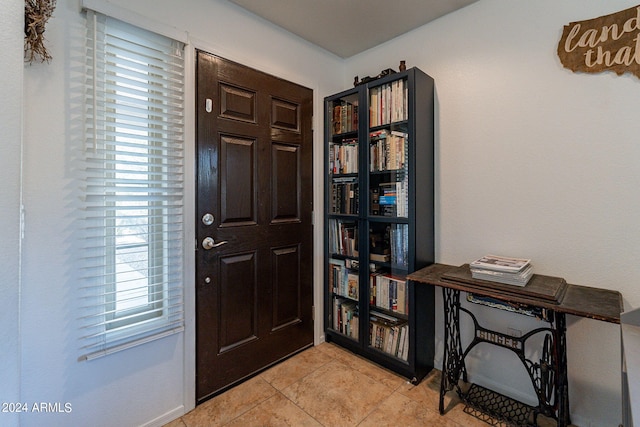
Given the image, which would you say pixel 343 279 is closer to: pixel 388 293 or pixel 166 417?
pixel 388 293

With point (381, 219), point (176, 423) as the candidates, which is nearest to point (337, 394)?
point (176, 423)

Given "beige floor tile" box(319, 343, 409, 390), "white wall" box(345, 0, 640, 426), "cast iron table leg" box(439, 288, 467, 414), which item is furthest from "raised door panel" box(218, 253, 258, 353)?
"white wall" box(345, 0, 640, 426)

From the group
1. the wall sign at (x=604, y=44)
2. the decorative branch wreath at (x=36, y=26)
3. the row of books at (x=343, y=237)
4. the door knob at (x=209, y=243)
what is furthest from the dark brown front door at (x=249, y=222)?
the wall sign at (x=604, y=44)

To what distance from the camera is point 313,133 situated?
7.71 ft

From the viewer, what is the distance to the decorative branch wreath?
110 centimetres

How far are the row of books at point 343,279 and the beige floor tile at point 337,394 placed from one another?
22.2 inches

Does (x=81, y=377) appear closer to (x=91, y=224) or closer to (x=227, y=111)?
(x=91, y=224)

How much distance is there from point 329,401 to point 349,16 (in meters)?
2.59

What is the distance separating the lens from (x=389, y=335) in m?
2.07

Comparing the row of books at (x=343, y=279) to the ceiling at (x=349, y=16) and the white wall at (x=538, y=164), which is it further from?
the ceiling at (x=349, y=16)

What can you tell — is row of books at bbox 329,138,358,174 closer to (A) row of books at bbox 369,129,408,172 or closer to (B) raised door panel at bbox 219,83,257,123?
(A) row of books at bbox 369,129,408,172

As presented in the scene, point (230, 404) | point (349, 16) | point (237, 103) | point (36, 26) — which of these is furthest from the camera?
point (349, 16)

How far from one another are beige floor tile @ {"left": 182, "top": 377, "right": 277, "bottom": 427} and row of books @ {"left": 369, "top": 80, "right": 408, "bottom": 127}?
2021mm

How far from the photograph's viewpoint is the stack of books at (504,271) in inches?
56.4
